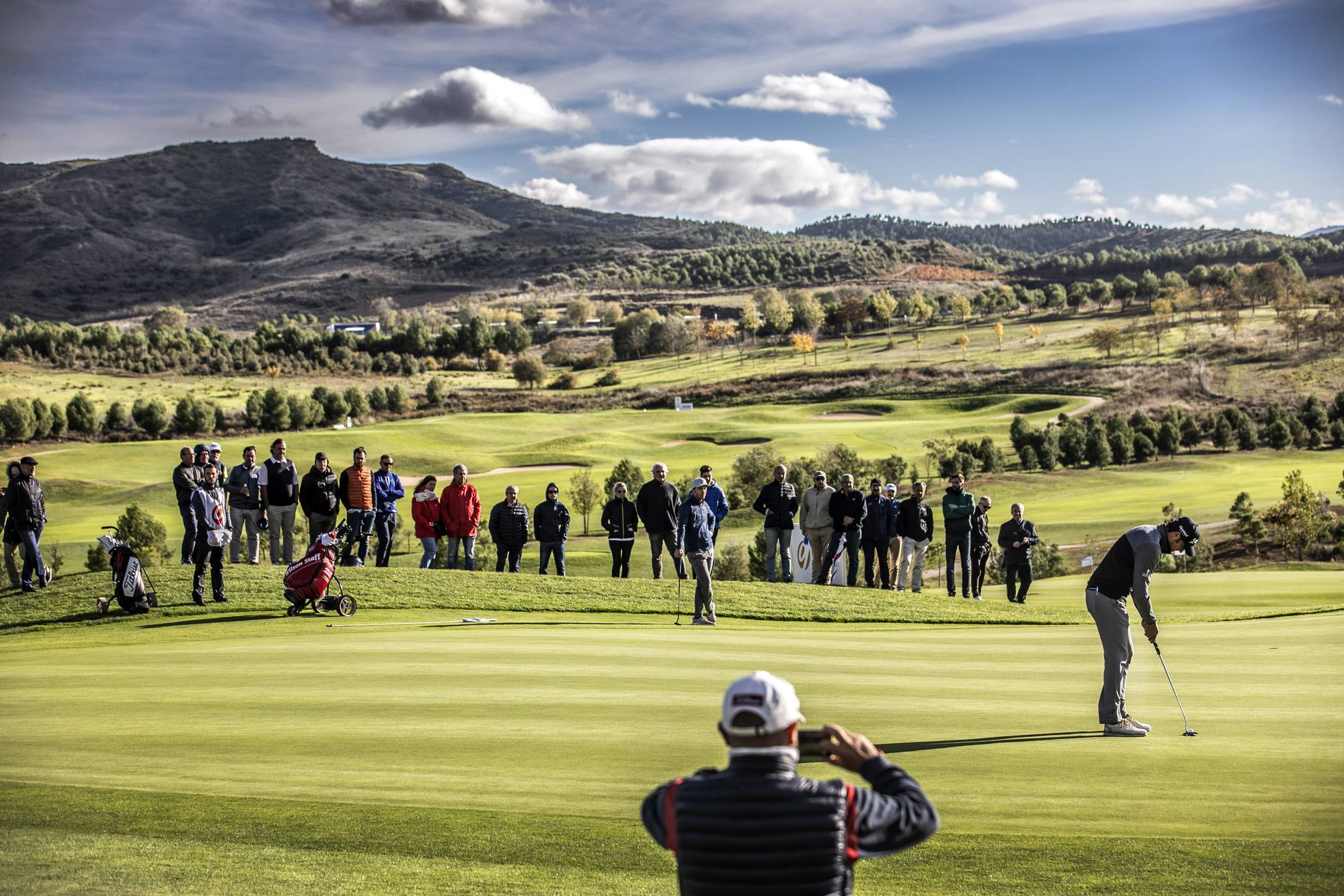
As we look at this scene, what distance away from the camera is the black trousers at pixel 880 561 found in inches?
859

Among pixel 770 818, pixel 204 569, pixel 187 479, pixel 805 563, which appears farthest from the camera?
pixel 805 563

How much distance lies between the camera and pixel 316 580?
16031 millimetres

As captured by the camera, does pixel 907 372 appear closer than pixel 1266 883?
No

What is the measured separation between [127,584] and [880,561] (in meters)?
13.3

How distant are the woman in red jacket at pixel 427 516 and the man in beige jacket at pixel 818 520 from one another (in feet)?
23.5

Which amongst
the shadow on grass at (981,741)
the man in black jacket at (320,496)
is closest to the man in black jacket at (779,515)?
the man in black jacket at (320,496)

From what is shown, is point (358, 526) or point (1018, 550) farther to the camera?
point (1018, 550)

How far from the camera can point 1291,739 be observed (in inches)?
316

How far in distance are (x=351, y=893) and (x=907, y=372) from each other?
106m

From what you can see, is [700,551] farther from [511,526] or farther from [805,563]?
[805,563]

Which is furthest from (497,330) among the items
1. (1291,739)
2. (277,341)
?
(1291,739)

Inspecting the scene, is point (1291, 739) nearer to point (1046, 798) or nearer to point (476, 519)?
point (1046, 798)

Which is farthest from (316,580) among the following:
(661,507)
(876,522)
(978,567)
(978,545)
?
(978,567)

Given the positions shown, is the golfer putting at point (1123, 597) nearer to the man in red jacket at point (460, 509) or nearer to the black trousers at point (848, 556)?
the black trousers at point (848, 556)
